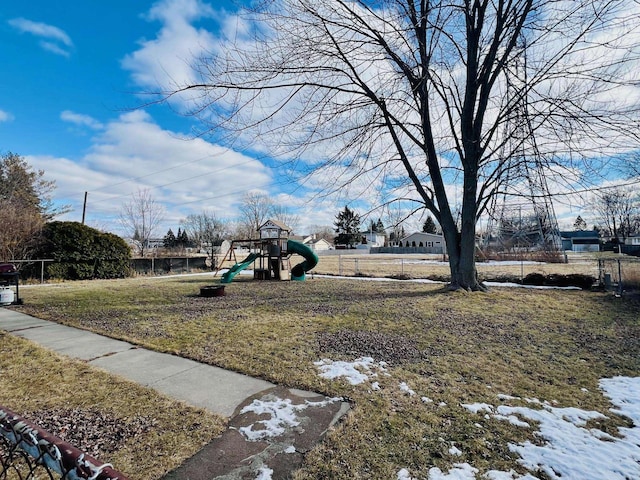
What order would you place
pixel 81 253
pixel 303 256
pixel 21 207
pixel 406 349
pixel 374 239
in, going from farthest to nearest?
1. pixel 374 239
2. pixel 21 207
3. pixel 81 253
4. pixel 303 256
5. pixel 406 349

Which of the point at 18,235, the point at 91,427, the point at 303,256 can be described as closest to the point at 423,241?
the point at 303,256

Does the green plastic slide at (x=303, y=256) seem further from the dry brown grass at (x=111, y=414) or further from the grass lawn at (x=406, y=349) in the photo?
the dry brown grass at (x=111, y=414)

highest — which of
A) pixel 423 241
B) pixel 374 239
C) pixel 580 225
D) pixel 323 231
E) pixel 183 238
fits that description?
pixel 323 231

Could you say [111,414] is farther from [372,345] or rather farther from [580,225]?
[580,225]

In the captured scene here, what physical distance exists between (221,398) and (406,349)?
2.64 metres

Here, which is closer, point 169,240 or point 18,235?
point 18,235

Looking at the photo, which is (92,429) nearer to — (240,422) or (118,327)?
(240,422)

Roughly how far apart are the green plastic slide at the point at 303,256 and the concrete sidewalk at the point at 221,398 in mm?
9388

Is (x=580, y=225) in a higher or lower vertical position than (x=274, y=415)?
higher

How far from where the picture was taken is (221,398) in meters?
3.01

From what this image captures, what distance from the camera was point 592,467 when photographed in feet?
6.96

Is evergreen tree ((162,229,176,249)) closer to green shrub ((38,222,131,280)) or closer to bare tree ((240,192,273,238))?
bare tree ((240,192,273,238))

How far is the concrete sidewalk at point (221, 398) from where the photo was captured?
210cm

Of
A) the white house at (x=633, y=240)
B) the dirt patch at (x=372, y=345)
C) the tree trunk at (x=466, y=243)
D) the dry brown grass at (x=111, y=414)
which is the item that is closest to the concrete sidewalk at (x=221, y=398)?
the dry brown grass at (x=111, y=414)
